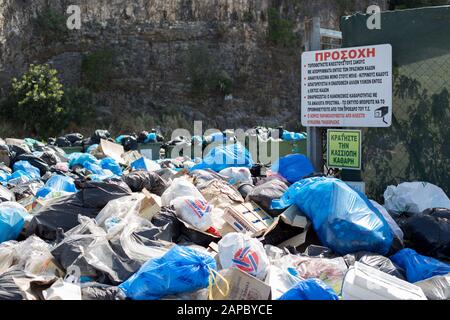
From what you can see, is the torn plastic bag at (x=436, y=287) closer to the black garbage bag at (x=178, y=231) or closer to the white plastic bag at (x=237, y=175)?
the black garbage bag at (x=178, y=231)

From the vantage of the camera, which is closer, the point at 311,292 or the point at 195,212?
the point at 311,292

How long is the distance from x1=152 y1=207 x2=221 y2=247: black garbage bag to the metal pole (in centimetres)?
160

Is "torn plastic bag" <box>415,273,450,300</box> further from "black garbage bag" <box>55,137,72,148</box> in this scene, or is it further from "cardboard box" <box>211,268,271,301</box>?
"black garbage bag" <box>55,137,72,148</box>

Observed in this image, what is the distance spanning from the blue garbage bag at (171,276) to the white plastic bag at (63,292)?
0.92 ft

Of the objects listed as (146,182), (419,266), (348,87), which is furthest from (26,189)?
(419,266)

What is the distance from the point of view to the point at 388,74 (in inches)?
179

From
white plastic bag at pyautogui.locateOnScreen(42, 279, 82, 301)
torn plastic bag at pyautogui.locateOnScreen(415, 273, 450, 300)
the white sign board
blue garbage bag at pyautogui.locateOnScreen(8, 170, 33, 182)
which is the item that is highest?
the white sign board

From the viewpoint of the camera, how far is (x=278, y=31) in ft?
77.8

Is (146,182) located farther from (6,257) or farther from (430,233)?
(430,233)

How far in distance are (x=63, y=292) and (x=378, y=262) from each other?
1905 mm

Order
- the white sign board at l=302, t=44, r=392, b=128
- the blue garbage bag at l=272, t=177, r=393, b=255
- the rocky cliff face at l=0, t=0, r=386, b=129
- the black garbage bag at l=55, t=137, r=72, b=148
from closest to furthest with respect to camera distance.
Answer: the blue garbage bag at l=272, t=177, r=393, b=255
the white sign board at l=302, t=44, r=392, b=128
the black garbage bag at l=55, t=137, r=72, b=148
the rocky cliff face at l=0, t=0, r=386, b=129

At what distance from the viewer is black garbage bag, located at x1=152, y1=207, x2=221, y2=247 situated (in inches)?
153

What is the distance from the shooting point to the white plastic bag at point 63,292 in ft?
9.14

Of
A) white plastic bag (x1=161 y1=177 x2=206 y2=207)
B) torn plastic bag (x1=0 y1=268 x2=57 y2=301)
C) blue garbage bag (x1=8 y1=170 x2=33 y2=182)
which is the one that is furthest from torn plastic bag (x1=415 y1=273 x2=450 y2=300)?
blue garbage bag (x1=8 y1=170 x2=33 y2=182)
